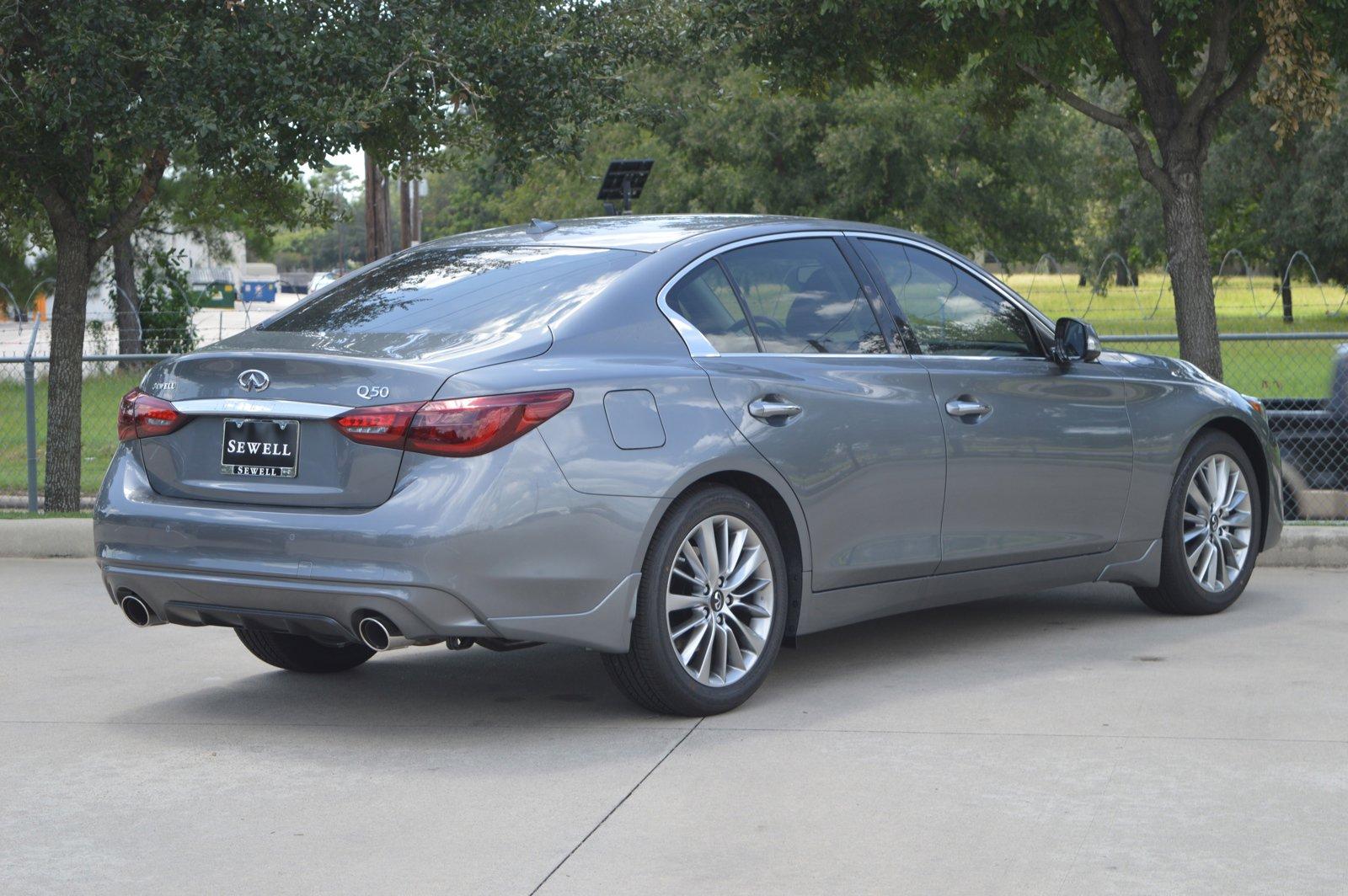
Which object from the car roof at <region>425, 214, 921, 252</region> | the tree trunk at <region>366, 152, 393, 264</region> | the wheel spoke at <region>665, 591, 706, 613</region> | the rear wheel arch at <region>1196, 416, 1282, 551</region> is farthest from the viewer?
the tree trunk at <region>366, 152, 393, 264</region>

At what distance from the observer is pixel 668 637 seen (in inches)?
220

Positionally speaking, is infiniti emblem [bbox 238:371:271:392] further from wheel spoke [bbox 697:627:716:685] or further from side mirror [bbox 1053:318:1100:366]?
side mirror [bbox 1053:318:1100:366]

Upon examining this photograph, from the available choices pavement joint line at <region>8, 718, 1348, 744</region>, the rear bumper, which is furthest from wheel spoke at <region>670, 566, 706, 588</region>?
pavement joint line at <region>8, 718, 1348, 744</region>

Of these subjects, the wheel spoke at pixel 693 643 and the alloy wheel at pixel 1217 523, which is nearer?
the wheel spoke at pixel 693 643

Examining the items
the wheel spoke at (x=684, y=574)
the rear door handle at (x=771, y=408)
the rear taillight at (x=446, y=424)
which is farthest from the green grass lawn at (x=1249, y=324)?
the rear taillight at (x=446, y=424)

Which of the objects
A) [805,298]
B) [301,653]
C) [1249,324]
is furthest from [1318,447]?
[1249,324]

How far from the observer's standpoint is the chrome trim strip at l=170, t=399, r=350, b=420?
17.5ft

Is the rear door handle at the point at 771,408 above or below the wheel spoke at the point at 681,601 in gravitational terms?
above

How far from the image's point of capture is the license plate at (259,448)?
542cm

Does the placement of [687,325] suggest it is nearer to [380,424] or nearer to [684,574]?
[684,574]

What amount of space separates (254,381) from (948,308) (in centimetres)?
280

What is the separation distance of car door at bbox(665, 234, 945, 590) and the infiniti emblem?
54.0 inches

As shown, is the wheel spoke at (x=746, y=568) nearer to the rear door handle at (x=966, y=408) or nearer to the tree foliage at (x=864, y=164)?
the rear door handle at (x=966, y=408)

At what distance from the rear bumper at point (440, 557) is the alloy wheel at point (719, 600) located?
26cm
